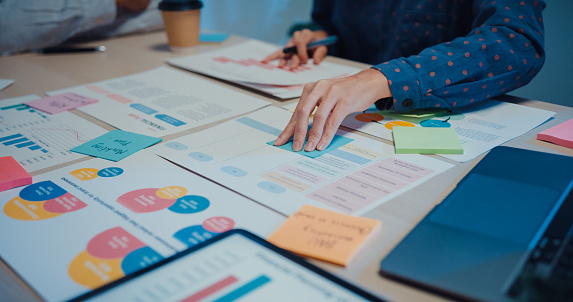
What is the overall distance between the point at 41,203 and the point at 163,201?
0.15 meters

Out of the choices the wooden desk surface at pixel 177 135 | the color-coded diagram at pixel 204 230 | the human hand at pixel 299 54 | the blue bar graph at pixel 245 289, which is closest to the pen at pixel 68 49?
the wooden desk surface at pixel 177 135

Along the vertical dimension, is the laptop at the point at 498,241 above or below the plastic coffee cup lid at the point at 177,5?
below

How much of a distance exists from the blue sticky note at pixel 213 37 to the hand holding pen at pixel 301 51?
0.27 m

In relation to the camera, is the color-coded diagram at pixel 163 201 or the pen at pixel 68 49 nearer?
the color-coded diagram at pixel 163 201

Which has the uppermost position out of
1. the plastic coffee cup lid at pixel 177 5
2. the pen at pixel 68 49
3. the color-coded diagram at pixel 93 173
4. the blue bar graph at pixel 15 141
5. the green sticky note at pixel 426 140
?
the plastic coffee cup lid at pixel 177 5

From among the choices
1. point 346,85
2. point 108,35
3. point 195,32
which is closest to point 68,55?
point 108,35

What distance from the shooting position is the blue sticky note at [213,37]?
1.38 meters

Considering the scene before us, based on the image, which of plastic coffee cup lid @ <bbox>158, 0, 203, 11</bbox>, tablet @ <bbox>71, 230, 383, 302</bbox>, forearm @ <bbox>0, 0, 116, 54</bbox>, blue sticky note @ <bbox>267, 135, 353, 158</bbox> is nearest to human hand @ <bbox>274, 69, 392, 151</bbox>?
blue sticky note @ <bbox>267, 135, 353, 158</bbox>

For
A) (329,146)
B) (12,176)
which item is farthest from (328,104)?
(12,176)

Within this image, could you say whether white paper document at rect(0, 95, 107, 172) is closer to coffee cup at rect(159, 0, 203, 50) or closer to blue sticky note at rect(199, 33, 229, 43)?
coffee cup at rect(159, 0, 203, 50)

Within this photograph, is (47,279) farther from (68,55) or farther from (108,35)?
(108,35)

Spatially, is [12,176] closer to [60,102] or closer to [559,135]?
[60,102]

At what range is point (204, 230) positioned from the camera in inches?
19.6

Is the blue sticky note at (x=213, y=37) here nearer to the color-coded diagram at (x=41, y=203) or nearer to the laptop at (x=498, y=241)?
the color-coded diagram at (x=41, y=203)
